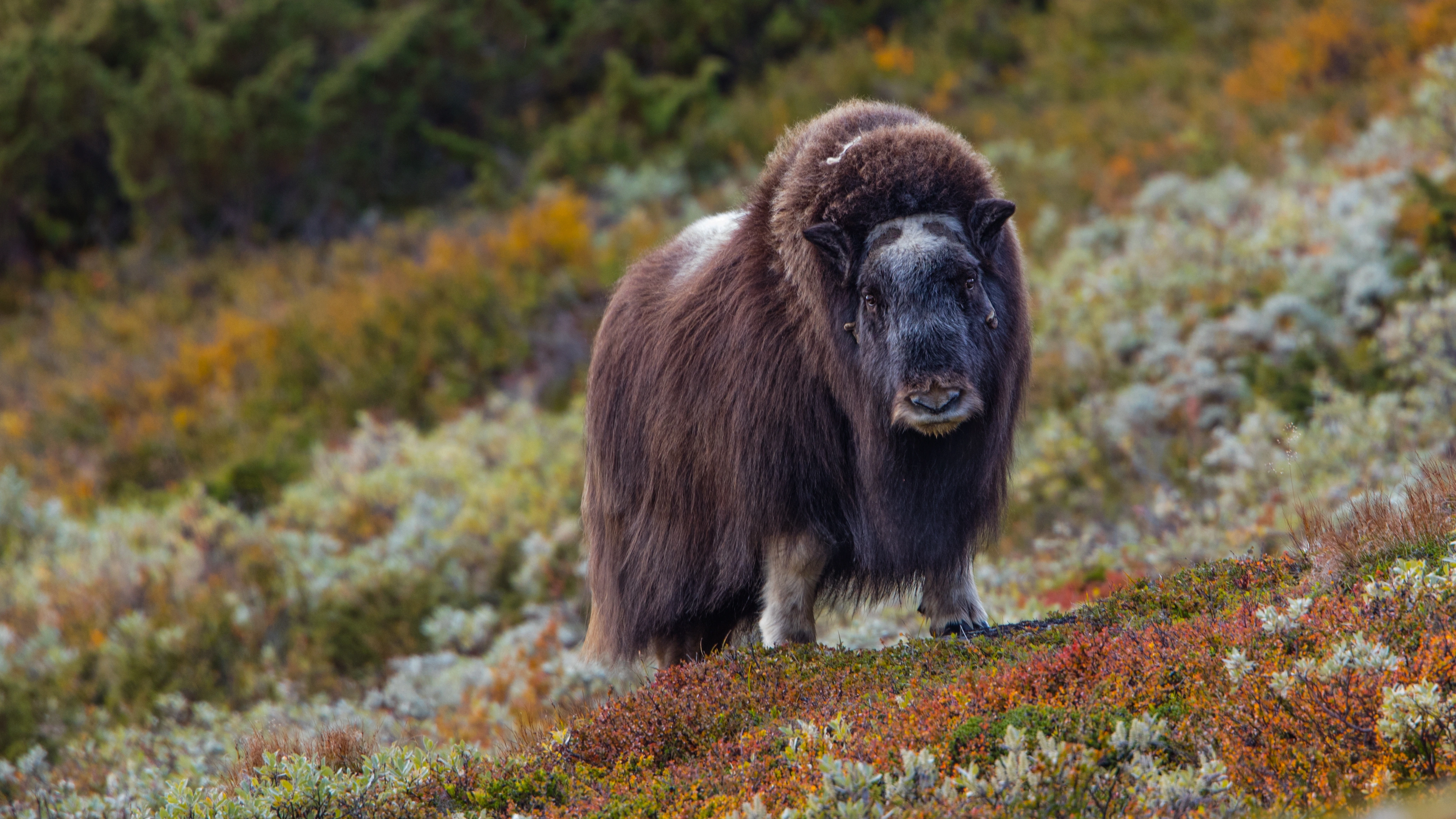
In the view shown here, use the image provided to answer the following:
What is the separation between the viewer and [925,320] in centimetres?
408

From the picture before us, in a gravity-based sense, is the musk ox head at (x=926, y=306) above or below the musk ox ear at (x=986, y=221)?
below

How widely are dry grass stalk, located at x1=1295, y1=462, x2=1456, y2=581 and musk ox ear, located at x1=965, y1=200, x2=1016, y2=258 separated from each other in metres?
1.52

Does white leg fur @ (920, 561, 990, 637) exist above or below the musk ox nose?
below

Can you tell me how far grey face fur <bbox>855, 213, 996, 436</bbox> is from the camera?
3.96m

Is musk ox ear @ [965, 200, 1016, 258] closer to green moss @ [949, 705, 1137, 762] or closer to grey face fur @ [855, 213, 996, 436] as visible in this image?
grey face fur @ [855, 213, 996, 436]

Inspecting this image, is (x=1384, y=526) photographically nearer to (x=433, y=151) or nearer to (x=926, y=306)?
(x=926, y=306)

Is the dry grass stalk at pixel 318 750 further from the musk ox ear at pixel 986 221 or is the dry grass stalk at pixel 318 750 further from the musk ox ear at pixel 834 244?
the musk ox ear at pixel 986 221

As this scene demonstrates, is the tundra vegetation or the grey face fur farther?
the grey face fur

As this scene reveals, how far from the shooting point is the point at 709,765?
11.7 ft

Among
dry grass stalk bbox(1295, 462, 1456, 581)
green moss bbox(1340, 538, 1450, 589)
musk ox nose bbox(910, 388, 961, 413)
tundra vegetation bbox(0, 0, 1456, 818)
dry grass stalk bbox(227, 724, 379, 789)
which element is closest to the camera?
tundra vegetation bbox(0, 0, 1456, 818)

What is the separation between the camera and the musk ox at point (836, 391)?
4.20 meters

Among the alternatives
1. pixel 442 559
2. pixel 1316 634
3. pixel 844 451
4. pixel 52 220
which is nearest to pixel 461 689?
pixel 442 559

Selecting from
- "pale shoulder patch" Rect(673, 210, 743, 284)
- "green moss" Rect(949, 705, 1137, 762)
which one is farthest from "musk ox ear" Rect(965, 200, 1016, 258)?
"green moss" Rect(949, 705, 1137, 762)

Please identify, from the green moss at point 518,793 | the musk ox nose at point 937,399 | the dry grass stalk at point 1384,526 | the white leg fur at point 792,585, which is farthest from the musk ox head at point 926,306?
the green moss at point 518,793
